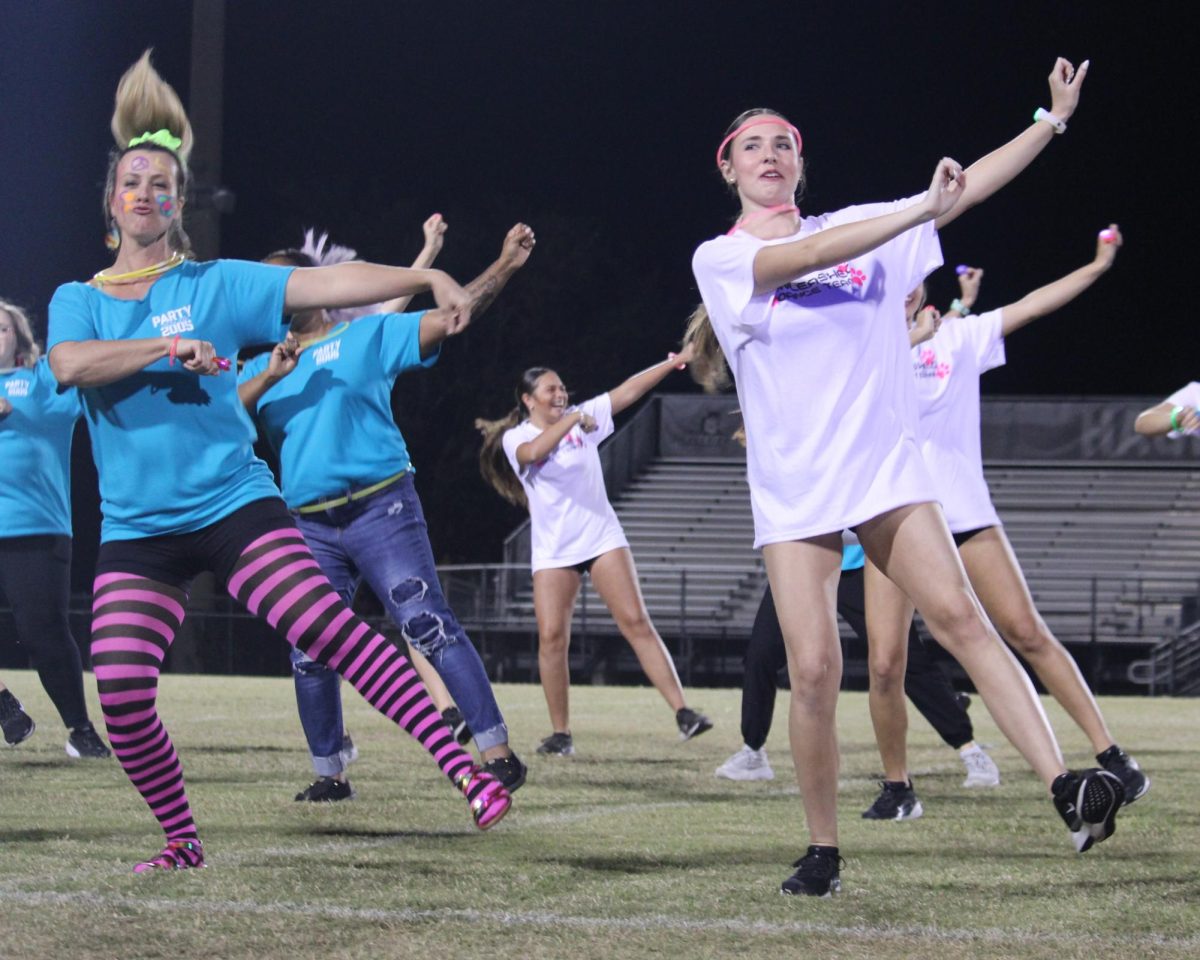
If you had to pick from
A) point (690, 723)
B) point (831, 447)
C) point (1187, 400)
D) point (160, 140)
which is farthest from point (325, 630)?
point (690, 723)

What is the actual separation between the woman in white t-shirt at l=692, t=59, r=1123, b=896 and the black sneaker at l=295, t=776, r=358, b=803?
2.55 meters

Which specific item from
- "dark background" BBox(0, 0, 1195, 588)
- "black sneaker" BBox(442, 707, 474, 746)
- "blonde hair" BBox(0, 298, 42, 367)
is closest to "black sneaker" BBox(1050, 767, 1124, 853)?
"black sneaker" BBox(442, 707, 474, 746)

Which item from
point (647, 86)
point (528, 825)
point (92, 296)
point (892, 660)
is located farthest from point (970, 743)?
point (647, 86)

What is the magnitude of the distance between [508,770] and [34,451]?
3.40 m

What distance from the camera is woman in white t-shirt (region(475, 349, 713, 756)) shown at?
9.28 m

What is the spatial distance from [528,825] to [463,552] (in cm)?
3075

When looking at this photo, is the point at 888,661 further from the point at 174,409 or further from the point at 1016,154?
the point at 174,409

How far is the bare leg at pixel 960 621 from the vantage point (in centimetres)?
440

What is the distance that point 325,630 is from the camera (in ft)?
15.2

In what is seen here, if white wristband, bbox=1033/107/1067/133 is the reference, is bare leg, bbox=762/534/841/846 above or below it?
below

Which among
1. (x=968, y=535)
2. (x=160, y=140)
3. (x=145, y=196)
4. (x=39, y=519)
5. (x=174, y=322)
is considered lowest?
(x=39, y=519)

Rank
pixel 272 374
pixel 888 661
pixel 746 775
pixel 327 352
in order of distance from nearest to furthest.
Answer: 1. pixel 272 374
2. pixel 888 661
3. pixel 327 352
4. pixel 746 775

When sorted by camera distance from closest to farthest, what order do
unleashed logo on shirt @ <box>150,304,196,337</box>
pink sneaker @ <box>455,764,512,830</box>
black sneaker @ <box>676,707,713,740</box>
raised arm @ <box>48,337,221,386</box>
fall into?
1. raised arm @ <box>48,337,221,386</box>
2. pink sneaker @ <box>455,764,512,830</box>
3. unleashed logo on shirt @ <box>150,304,196,337</box>
4. black sneaker @ <box>676,707,713,740</box>

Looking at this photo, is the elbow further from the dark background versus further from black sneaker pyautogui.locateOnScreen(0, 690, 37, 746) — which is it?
the dark background
